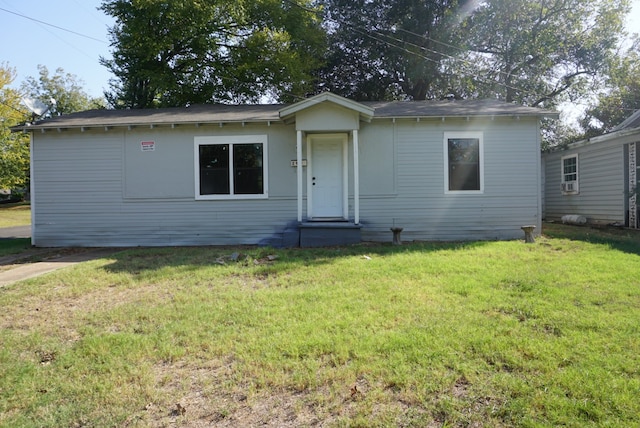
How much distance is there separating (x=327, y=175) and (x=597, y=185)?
894 centimetres

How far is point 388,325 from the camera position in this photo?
380 cm

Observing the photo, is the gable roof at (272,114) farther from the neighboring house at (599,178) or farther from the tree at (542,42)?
the tree at (542,42)

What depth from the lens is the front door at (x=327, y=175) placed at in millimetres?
10047

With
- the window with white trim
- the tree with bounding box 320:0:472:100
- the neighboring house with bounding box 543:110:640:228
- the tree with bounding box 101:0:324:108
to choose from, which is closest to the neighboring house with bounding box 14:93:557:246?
the neighboring house with bounding box 543:110:640:228

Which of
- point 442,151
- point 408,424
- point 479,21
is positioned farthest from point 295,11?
point 408,424

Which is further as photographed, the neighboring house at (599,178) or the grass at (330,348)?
the neighboring house at (599,178)

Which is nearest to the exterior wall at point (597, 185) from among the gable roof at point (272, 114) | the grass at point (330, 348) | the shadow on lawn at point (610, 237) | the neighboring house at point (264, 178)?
the shadow on lawn at point (610, 237)

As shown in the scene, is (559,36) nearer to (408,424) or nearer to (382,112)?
(382,112)

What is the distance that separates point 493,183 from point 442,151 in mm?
1505

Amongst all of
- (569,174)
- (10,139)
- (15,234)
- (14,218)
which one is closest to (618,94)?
(569,174)

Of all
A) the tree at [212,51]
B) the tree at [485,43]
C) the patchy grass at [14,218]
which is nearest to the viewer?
the tree at [212,51]

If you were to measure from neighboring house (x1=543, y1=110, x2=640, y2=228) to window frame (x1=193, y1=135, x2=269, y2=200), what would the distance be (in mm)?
9706

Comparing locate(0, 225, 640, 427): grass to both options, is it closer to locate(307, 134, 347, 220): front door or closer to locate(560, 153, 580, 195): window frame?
locate(307, 134, 347, 220): front door

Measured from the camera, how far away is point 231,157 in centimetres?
984
